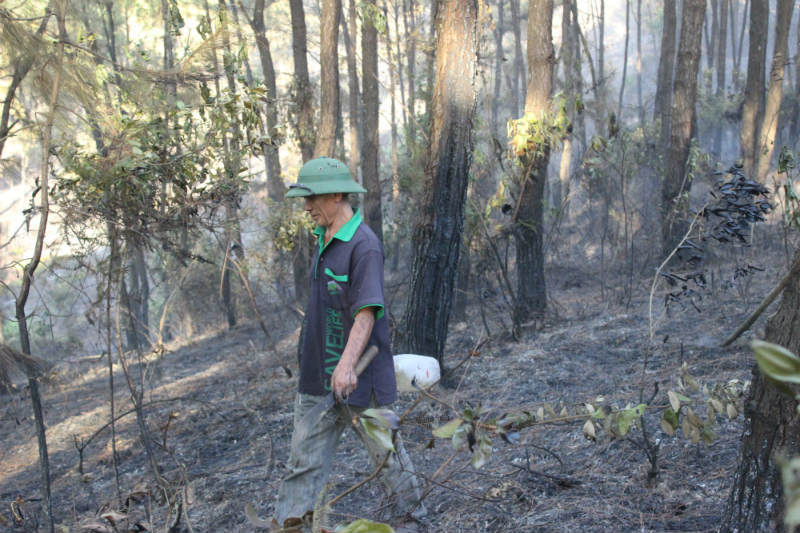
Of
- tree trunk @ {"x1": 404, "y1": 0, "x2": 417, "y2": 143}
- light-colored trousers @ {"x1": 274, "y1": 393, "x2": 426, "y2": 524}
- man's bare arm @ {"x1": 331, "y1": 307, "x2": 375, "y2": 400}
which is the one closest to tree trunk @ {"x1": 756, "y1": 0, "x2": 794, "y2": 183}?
tree trunk @ {"x1": 404, "y1": 0, "x2": 417, "y2": 143}

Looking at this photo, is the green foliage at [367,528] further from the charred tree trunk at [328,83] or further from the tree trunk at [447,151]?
the charred tree trunk at [328,83]

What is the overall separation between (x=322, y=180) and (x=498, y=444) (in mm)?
2281

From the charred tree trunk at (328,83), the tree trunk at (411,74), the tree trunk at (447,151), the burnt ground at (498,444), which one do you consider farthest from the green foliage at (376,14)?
the burnt ground at (498,444)

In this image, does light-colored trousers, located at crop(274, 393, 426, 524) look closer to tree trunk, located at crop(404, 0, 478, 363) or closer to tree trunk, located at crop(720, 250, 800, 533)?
tree trunk, located at crop(720, 250, 800, 533)

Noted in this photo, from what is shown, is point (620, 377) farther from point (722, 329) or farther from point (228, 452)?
point (228, 452)

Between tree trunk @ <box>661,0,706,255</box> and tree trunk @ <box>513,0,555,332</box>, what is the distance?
8.89ft

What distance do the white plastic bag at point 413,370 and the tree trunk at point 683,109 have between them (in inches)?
296

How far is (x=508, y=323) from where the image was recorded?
935 centimetres

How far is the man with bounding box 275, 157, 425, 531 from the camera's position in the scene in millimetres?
3109

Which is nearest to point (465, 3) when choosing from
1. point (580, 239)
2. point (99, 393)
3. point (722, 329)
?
point (722, 329)

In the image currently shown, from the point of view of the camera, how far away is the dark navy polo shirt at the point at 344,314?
3.07 metres

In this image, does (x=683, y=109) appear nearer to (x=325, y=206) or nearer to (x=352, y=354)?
(x=325, y=206)

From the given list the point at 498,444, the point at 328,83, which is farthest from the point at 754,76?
the point at 498,444

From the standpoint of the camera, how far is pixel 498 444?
4.44 metres
